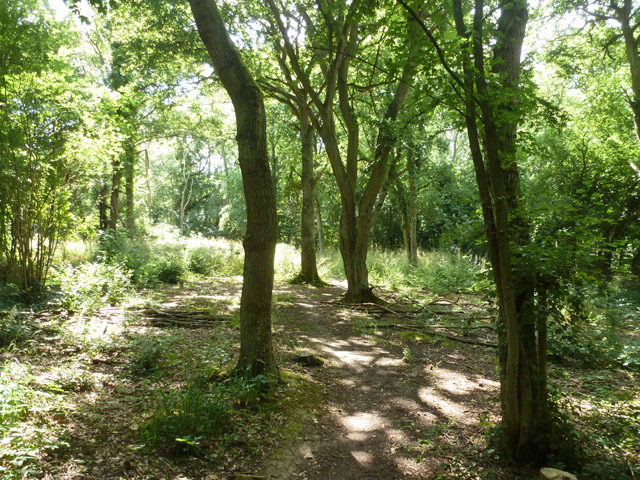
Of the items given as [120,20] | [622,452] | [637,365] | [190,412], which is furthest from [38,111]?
[637,365]

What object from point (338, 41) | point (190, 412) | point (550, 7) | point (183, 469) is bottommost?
point (183, 469)

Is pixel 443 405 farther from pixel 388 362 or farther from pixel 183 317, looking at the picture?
pixel 183 317

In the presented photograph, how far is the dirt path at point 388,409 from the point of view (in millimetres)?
3402

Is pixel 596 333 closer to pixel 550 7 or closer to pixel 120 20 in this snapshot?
pixel 550 7

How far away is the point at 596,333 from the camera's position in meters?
6.89

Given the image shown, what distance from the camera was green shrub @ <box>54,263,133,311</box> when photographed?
7.14m

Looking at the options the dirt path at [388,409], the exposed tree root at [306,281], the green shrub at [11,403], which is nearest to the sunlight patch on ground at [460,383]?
the dirt path at [388,409]

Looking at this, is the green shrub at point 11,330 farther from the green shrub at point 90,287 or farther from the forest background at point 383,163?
the green shrub at point 90,287

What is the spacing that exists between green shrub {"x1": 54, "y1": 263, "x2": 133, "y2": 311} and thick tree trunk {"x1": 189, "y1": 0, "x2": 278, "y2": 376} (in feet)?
13.3

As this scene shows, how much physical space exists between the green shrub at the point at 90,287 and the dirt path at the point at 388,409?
3.45 m

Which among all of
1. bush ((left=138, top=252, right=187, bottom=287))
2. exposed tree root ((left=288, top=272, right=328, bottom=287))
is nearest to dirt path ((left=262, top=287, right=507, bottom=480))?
exposed tree root ((left=288, top=272, right=328, bottom=287))

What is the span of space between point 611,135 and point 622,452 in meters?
17.7

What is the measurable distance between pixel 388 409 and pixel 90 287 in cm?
600

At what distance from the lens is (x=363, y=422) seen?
14.0ft
